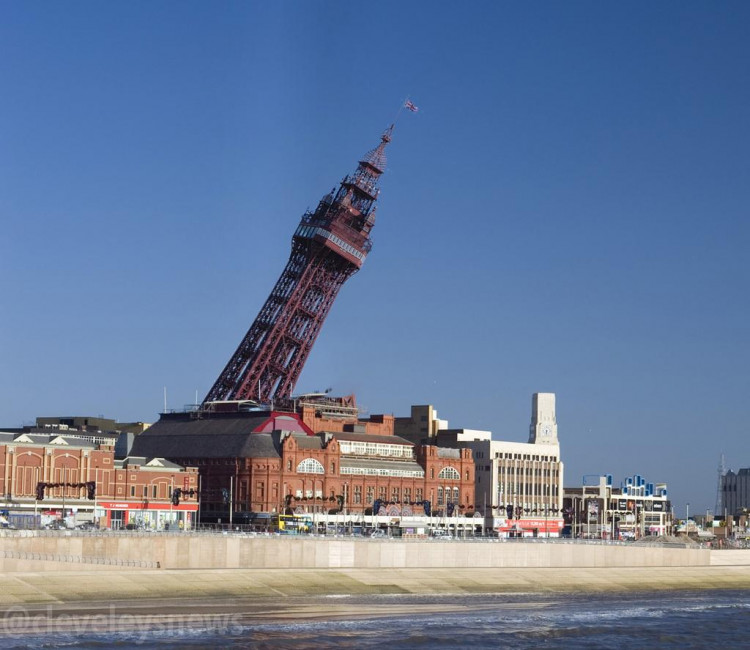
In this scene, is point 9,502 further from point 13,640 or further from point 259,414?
point 13,640

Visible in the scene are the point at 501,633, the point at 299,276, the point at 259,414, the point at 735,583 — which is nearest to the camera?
the point at 501,633

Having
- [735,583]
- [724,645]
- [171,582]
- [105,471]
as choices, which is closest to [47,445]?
[105,471]

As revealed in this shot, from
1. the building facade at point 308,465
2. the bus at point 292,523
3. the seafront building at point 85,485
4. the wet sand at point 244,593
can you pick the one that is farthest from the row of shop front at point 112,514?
the wet sand at point 244,593

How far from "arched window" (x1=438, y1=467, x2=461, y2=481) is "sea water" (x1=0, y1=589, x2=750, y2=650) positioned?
71.0m

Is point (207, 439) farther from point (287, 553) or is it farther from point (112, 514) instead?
point (287, 553)

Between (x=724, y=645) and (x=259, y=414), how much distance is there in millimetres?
95024

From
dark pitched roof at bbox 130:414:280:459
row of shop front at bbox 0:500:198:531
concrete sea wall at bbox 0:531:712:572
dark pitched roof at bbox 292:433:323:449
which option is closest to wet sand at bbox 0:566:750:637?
concrete sea wall at bbox 0:531:712:572

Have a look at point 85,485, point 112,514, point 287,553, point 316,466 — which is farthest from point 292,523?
point 287,553

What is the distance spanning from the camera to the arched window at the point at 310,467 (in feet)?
545

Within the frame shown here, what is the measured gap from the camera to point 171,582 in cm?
9681

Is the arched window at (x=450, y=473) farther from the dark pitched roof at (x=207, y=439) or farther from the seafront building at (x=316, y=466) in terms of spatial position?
the dark pitched roof at (x=207, y=439)

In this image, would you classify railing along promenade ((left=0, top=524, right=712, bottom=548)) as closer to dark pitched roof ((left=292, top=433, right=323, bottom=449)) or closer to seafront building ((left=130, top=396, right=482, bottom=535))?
seafront building ((left=130, top=396, right=482, bottom=535))

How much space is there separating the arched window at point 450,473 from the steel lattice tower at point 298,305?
2305cm

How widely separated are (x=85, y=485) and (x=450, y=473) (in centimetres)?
5800
